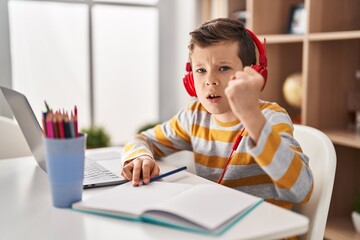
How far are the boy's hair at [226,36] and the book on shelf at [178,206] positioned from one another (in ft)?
1.43

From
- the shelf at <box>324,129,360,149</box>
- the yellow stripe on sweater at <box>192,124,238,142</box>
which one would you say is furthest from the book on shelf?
the shelf at <box>324,129,360,149</box>

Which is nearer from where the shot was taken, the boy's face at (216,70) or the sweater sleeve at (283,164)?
the sweater sleeve at (283,164)

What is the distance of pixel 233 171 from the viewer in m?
1.32

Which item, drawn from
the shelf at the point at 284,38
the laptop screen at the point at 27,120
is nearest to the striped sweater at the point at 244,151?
the laptop screen at the point at 27,120

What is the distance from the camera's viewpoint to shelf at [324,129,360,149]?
6.79ft

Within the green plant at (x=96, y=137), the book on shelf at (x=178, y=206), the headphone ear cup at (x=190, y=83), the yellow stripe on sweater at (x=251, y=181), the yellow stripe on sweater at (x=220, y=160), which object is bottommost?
the green plant at (x=96, y=137)

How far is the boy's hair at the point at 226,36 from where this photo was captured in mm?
1289

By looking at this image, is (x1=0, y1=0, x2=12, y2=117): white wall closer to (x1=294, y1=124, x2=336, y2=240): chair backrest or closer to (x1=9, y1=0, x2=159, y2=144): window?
(x1=9, y1=0, x2=159, y2=144): window

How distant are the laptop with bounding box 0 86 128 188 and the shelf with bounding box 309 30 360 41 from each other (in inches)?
48.4

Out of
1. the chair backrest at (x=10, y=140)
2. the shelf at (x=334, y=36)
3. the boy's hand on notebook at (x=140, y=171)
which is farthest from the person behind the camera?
the shelf at (x=334, y=36)

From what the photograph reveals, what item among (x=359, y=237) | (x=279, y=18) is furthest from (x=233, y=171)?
(x=279, y=18)

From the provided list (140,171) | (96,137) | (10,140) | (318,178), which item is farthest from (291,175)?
(96,137)

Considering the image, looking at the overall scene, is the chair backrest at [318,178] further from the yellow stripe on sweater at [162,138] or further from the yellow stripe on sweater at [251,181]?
the yellow stripe on sweater at [162,138]

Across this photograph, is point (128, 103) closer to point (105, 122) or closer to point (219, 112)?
point (105, 122)
